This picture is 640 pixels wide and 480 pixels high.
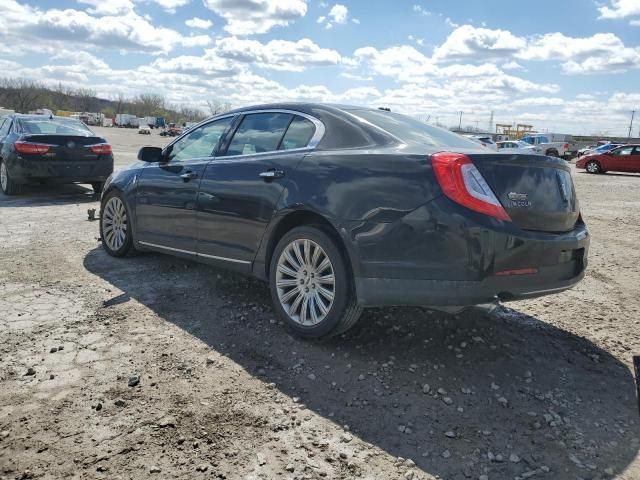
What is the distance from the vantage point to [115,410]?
2.85 m

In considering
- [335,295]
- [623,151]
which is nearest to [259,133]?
[335,295]

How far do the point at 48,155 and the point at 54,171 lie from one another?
0.31 m

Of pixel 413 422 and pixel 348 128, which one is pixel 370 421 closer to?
pixel 413 422

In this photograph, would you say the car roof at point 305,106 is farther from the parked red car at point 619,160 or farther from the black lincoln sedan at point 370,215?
the parked red car at point 619,160

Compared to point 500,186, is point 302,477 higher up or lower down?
lower down

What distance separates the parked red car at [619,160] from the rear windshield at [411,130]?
27.0 metres

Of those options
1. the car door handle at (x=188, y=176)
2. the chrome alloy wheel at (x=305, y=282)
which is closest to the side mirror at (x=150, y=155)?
the car door handle at (x=188, y=176)

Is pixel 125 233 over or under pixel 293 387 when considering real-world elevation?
over

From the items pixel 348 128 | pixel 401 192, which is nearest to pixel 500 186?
pixel 401 192

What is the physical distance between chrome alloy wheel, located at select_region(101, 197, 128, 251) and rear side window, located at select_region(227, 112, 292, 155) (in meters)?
1.89

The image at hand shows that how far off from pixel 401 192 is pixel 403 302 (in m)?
0.67

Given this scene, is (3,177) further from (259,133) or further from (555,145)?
(555,145)

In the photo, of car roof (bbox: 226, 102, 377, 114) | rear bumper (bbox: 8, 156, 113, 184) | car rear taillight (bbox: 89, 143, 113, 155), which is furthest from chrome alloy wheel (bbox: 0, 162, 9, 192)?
car roof (bbox: 226, 102, 377, 114)

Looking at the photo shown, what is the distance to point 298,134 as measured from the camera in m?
4.01
